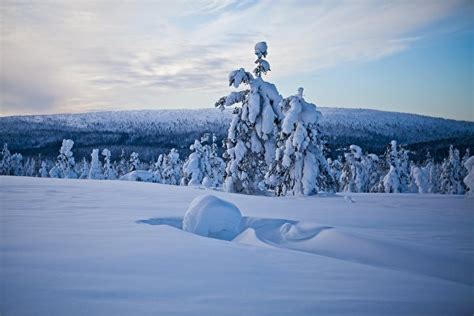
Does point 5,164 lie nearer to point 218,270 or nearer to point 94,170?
point 94,170

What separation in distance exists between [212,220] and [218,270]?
2745 mm

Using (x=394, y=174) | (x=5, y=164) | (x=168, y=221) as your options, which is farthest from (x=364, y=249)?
(x=5, y=164)

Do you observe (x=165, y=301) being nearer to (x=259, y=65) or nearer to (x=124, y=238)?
(x=124, y=238)

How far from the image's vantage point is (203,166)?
40.2m

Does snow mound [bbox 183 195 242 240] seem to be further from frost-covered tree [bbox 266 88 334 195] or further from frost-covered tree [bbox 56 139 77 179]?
frost-covered tree [bbox 56 139 77 179]

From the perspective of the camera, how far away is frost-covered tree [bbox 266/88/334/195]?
18.7 m

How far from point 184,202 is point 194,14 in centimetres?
498

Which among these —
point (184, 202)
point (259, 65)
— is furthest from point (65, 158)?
point (184, 202)

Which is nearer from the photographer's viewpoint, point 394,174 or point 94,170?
point 394,174

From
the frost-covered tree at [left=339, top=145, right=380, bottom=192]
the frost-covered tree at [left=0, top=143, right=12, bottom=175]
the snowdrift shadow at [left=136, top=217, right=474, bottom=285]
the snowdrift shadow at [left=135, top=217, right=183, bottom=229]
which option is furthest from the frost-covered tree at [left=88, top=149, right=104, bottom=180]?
the snowdrift shadow at [left=136, top=217, right=474, bottom=285]

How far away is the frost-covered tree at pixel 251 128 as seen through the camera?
1769cm

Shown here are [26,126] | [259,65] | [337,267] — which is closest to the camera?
[337,267]

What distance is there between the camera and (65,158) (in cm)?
5509

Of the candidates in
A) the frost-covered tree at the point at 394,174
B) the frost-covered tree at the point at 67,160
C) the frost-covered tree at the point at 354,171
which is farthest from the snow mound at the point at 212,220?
the frost-covered tree at the point at 67,160
